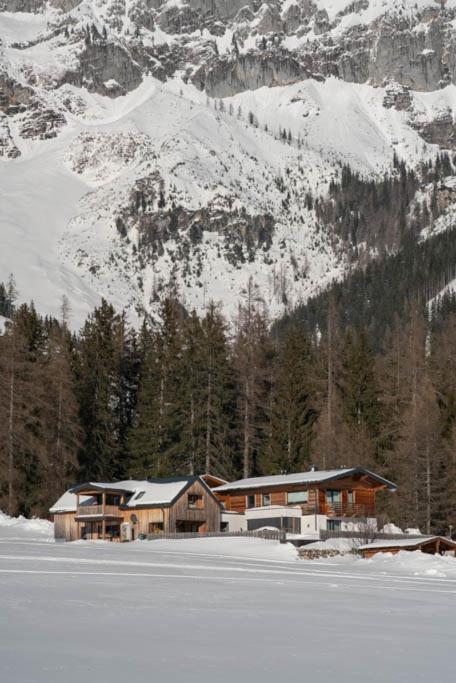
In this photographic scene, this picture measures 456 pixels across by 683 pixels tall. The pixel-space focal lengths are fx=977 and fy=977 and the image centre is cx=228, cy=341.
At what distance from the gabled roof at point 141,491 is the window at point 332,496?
7.87m

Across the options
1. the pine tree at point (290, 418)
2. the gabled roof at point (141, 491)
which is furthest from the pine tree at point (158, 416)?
the gabled roof at point (141, 491)

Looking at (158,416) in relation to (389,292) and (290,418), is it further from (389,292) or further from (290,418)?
(389,292)

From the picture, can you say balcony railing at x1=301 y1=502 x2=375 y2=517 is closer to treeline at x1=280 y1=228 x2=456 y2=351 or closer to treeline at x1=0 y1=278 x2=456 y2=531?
treeline at x1=0 y1=278 x2=456 y2=531

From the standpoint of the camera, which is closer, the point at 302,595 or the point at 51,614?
the point at 51,614

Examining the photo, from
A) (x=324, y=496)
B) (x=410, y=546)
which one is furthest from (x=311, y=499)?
(x=410, y=546)

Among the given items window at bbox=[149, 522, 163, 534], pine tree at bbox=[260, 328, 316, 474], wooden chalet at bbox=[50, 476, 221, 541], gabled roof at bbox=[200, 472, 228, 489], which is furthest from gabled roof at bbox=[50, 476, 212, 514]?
pine tree at bbox=[260, 328, 316, 474]

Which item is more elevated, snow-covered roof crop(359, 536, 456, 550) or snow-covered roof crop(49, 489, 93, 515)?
snow-covered roof crop(49, 489, 93, 515)

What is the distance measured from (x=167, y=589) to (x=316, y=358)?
63.0 m

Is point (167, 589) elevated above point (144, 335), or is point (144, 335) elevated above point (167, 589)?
point (144, 335)

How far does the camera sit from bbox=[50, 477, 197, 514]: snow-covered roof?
6339cm

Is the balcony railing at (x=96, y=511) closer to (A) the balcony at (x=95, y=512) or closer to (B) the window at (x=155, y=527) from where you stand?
(A) the balcony at (x=95, y=512)

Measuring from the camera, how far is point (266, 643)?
52.3 feet

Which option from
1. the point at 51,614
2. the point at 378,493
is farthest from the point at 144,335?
the point at 51,614

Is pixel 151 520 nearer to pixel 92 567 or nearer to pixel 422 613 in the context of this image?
pixel 92 567
